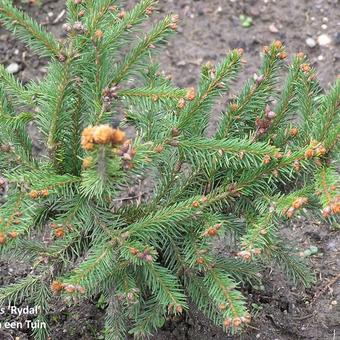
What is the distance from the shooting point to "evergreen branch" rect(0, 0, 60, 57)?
1990mm

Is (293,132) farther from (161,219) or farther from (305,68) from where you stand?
(161,219)

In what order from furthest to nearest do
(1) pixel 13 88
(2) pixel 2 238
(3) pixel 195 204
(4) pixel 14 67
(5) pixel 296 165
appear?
(4) pixel 14 67 < (1) pixel 13 88 < (3) pixel 195 204 < (5) pixel 296 165 < (2) pixel 2 238

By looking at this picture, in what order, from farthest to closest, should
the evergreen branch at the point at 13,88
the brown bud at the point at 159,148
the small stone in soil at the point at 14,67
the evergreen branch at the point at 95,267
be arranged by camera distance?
the small stone in soil at the point at 14,67 → the evergreen branch at the point at 13,88 → the brown bud at the point at 159,148 → the evergreen branch at the point at 95,267

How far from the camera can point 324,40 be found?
13.0ft

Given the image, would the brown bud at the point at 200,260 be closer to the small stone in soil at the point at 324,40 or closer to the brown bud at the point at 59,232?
the brown bud at the point at 59,232

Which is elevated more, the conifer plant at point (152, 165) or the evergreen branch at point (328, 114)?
the evergreen branch at point (328, 114)

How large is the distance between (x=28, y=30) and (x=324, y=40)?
8.33ft

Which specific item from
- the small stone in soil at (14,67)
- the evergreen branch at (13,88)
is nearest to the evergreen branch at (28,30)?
the evergreen branch at (13,88)

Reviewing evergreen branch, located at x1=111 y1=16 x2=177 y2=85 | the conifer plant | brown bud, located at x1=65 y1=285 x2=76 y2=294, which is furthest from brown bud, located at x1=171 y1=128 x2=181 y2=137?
brown bud, located at x1=65 y1=285 x2=76 y2=294

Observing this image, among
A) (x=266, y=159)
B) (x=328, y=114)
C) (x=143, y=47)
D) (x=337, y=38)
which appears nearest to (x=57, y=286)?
(x=266, y=159)

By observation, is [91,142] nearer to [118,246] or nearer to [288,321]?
[118,246]

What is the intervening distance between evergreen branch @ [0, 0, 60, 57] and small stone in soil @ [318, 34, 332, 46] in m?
2.45

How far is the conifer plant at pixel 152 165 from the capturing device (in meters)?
1.91

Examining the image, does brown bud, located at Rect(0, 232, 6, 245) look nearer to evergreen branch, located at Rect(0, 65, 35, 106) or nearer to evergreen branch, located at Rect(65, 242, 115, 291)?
evergreen branch, located at Rect(65, 242, 115, 291)
